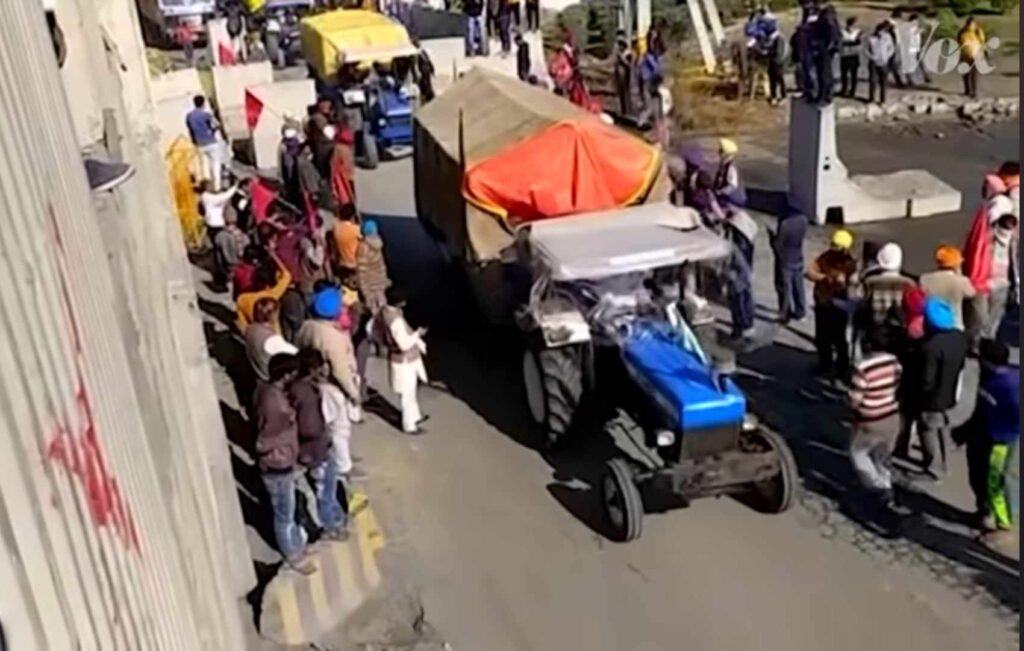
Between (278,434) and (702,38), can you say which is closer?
(278,434)

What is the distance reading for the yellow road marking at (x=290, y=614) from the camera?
34.3 ft

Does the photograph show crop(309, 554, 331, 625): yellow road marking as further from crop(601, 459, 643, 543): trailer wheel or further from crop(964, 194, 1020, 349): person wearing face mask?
crop(964, 194, 1020, 349): person wearing face mask

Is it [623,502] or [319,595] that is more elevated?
[623,502]

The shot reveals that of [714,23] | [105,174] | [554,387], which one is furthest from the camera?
[714,23]

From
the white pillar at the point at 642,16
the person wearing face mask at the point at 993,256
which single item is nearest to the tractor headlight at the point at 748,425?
the person wearing face mask at the point at 993,256

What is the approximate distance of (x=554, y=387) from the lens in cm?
1243

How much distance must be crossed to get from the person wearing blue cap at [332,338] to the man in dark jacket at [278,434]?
2.15 feet

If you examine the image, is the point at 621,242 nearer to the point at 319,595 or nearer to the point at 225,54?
the point at 319,595

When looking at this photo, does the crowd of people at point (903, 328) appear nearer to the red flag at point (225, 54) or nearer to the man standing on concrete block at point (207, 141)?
the man standing on concrete block at point (207, 141)

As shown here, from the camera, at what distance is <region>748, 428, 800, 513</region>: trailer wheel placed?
11328 millimetres

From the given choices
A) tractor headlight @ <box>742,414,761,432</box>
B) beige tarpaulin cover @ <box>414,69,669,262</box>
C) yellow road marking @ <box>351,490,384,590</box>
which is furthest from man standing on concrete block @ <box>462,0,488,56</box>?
tractor headlight @ <box>742,414,761,432</box>

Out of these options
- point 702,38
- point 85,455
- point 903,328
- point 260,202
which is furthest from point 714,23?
point 85,455

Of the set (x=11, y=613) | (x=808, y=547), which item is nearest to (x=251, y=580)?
(x=808, y=547)

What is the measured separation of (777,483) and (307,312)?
4296mm
